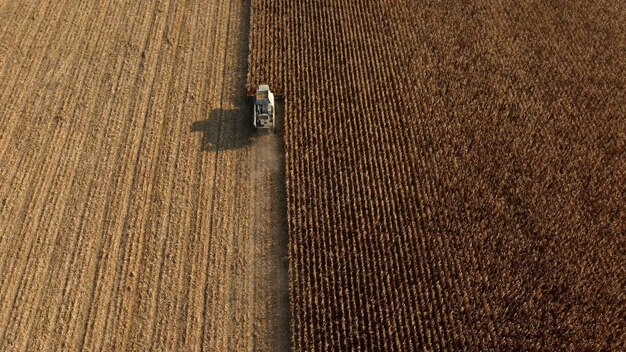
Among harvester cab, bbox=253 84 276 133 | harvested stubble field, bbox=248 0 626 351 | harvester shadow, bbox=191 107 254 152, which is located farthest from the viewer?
harvester shadow, bbox=191 107 254 152

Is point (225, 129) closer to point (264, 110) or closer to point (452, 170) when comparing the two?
point (264, 110)

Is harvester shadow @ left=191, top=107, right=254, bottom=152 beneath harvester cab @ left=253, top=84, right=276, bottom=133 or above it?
beneath

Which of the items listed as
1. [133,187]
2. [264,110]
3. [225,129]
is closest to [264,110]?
[264,110]

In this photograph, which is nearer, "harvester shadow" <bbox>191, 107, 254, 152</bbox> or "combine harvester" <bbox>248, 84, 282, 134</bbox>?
"combine harvester" <bbox>248, 84, 282, 134</bbox>

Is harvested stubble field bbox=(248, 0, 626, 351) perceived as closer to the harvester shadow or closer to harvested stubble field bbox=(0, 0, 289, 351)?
harvested stubble field bbox=(0, 0, 289, 351)

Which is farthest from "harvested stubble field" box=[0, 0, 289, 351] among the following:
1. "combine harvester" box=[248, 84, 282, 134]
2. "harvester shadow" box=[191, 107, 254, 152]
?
"combine harvester" box=[248, 84, 282, 134]

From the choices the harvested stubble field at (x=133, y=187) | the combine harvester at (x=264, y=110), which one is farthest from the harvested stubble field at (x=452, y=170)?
the harvested stubble field at (x=133, y=187)

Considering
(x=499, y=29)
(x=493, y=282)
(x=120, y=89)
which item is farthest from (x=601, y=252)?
(x=120, y=89)

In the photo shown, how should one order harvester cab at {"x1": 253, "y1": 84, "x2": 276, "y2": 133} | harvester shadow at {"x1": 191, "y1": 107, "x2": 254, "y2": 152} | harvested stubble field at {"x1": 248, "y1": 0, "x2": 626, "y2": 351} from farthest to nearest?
harvester shadow at {"x1": 191, "y1": 107, "x2": 254, "y2": 152}, harvester cab at {"x1": 253, "y1": 84, "x2": 276, "y2": 133}, harvested stubble field at {"x1": 248, "y1": 0, "x2": 626, "y2": 351}
